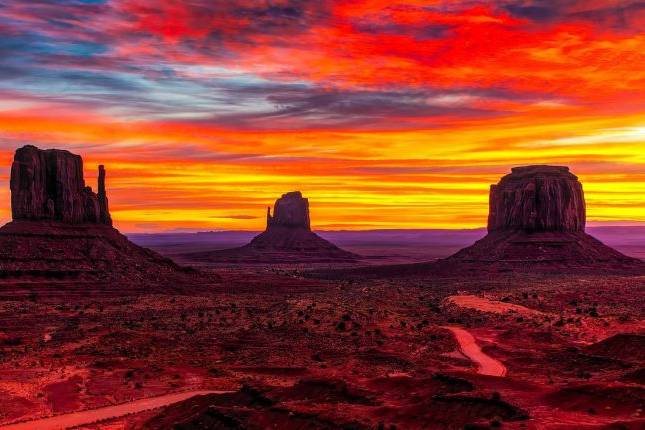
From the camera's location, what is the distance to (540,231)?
145 m

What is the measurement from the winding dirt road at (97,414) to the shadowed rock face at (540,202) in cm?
12069

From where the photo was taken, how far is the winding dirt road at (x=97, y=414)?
102 ft

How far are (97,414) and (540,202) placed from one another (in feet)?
416

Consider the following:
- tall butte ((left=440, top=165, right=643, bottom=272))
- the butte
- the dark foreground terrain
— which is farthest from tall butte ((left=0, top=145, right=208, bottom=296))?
tall butte ((left=440, top=165, right=643, bottom=272))

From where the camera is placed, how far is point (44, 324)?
6575 centimetres

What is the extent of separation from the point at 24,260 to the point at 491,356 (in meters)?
67.6

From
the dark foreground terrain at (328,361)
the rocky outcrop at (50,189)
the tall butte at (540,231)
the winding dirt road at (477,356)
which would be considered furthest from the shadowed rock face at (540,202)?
the winding dirt road at (477,356)

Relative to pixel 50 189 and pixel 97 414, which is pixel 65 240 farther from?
pixel 97 414

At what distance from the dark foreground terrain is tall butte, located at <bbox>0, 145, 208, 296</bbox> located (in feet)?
17.7

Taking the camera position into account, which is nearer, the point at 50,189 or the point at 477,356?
the point at 477,356

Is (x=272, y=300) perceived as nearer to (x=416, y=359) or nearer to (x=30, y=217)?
(x=30, y=217)

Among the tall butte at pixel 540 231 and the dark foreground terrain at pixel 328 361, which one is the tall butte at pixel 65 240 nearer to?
the dark foreground terrain at pixel 328 361

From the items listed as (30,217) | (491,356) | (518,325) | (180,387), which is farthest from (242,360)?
(30,217)

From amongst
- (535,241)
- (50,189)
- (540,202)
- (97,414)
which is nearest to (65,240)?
(50,189)
